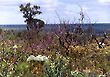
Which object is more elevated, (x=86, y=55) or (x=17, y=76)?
(x=17, y=76)

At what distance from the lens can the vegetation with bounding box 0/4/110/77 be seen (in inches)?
358

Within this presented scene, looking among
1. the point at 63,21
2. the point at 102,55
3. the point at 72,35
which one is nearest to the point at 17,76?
the point at 102,55

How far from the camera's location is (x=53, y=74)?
842cm

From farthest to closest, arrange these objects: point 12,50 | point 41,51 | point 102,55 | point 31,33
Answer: point 31,33
point 102,55
point 41,51
point 12,50

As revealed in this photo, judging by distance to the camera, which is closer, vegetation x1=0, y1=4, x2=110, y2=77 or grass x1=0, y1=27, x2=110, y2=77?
grass x1=0, y1=27, x2=110, y2=77

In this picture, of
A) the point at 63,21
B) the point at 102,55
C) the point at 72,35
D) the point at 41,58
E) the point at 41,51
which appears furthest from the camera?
the point at 72,35

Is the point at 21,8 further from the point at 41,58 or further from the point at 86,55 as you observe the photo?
the point at 41,58

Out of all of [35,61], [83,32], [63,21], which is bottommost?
[83,32]

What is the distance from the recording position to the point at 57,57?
37.3ft

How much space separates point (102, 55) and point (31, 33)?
10.3 meters

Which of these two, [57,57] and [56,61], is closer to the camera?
[56,61]

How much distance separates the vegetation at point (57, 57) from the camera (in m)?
9.10

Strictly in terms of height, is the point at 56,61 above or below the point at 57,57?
above

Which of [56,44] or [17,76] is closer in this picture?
[17,76]
